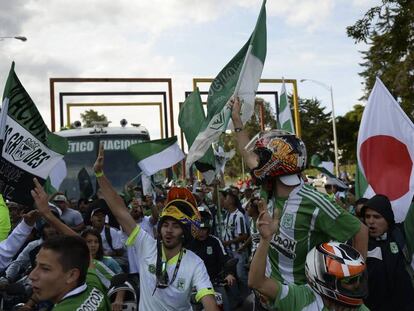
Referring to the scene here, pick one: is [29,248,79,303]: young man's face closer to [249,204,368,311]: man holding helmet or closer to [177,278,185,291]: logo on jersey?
[177,278,185,291]: logo on jersey

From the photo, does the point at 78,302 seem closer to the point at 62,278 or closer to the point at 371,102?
the point at 62,278

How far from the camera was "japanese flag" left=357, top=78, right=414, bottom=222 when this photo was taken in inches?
203

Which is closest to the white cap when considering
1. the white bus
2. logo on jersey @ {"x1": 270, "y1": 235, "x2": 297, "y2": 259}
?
logo on jersey @ {"x1": 270, "y1": 235, "x2": 297, "y2": 259}

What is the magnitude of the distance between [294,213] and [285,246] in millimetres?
212

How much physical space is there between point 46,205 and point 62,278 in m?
1.36

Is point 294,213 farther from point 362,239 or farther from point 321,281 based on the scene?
point 321,281

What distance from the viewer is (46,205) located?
164 inches

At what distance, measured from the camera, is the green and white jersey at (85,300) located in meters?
2.87

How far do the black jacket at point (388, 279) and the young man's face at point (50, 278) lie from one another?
2.38 meters

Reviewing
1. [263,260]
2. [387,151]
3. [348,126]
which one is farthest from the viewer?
[348,126]

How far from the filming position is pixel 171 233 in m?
3.71

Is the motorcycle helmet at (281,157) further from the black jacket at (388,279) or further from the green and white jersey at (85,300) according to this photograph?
the black jacket at (388,279)

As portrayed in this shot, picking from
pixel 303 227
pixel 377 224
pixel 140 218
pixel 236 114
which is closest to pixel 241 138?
pixel 236 114

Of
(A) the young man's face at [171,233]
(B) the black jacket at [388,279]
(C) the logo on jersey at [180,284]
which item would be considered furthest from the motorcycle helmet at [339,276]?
(B) the black jacket at [388,279]
